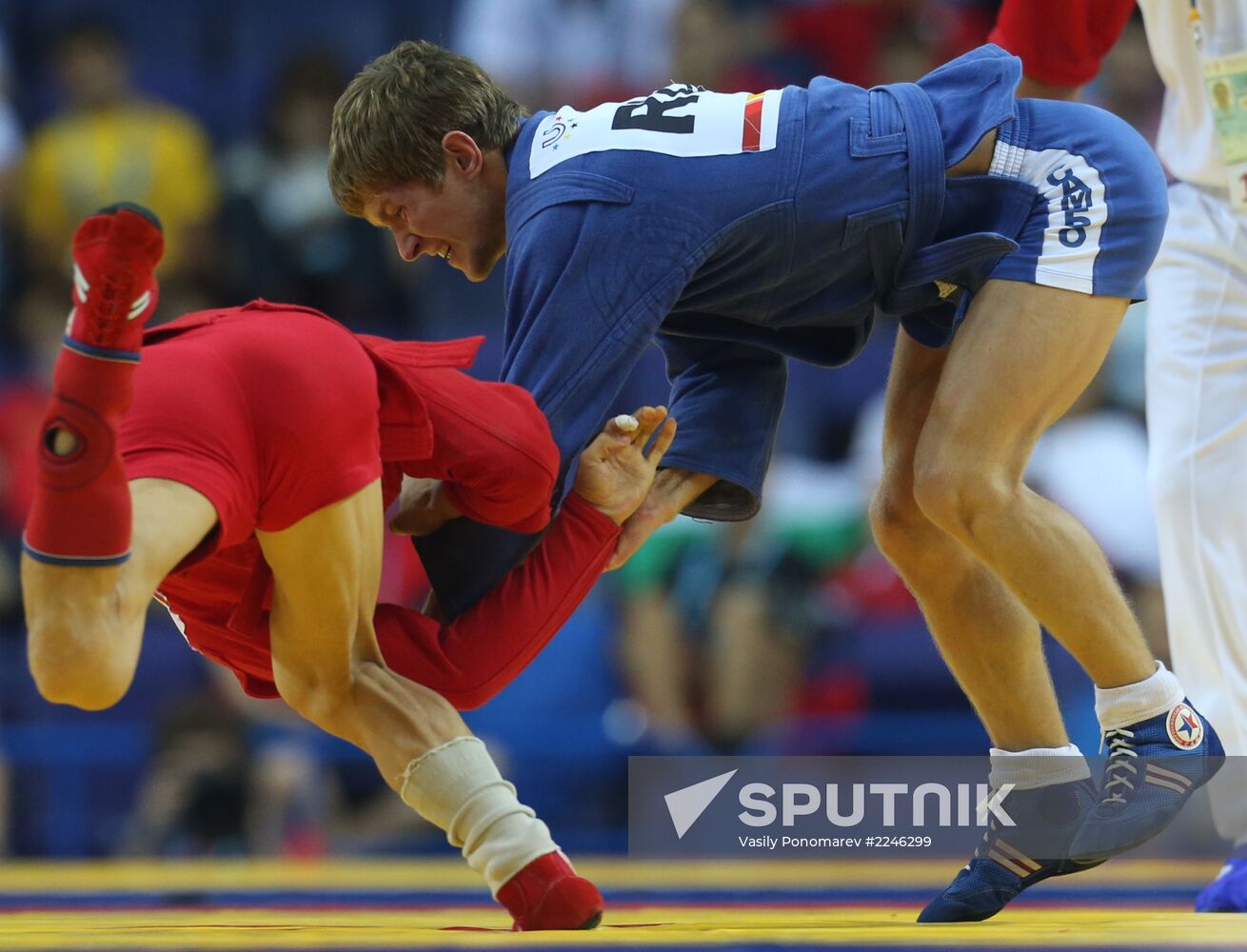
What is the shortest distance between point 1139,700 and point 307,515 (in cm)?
144

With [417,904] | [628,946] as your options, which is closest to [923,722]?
[417,904]

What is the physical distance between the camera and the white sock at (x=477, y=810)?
2672 millimetres

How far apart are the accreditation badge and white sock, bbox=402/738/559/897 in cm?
191

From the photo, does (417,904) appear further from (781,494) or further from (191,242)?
(191,242)

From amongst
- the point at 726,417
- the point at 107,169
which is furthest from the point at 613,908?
the point at 107,169

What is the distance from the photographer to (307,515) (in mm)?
2596

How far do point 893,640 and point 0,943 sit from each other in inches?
152

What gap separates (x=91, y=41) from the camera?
24.1 ft

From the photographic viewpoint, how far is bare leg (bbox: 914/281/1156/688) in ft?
A: 9.53

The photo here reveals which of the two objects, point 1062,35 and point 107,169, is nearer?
point 1062,35

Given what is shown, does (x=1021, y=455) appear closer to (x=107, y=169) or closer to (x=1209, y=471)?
(x=1209, y=471)

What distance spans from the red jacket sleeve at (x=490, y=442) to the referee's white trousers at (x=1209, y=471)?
145 cm

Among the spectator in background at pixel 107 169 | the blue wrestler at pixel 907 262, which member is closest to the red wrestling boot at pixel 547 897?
the blue wrestler at pixel 907 262

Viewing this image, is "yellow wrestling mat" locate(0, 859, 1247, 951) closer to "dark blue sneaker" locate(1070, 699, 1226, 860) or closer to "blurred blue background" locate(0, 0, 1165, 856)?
"dark blue sneaker" locate(1070, 699, 1226, 860)
